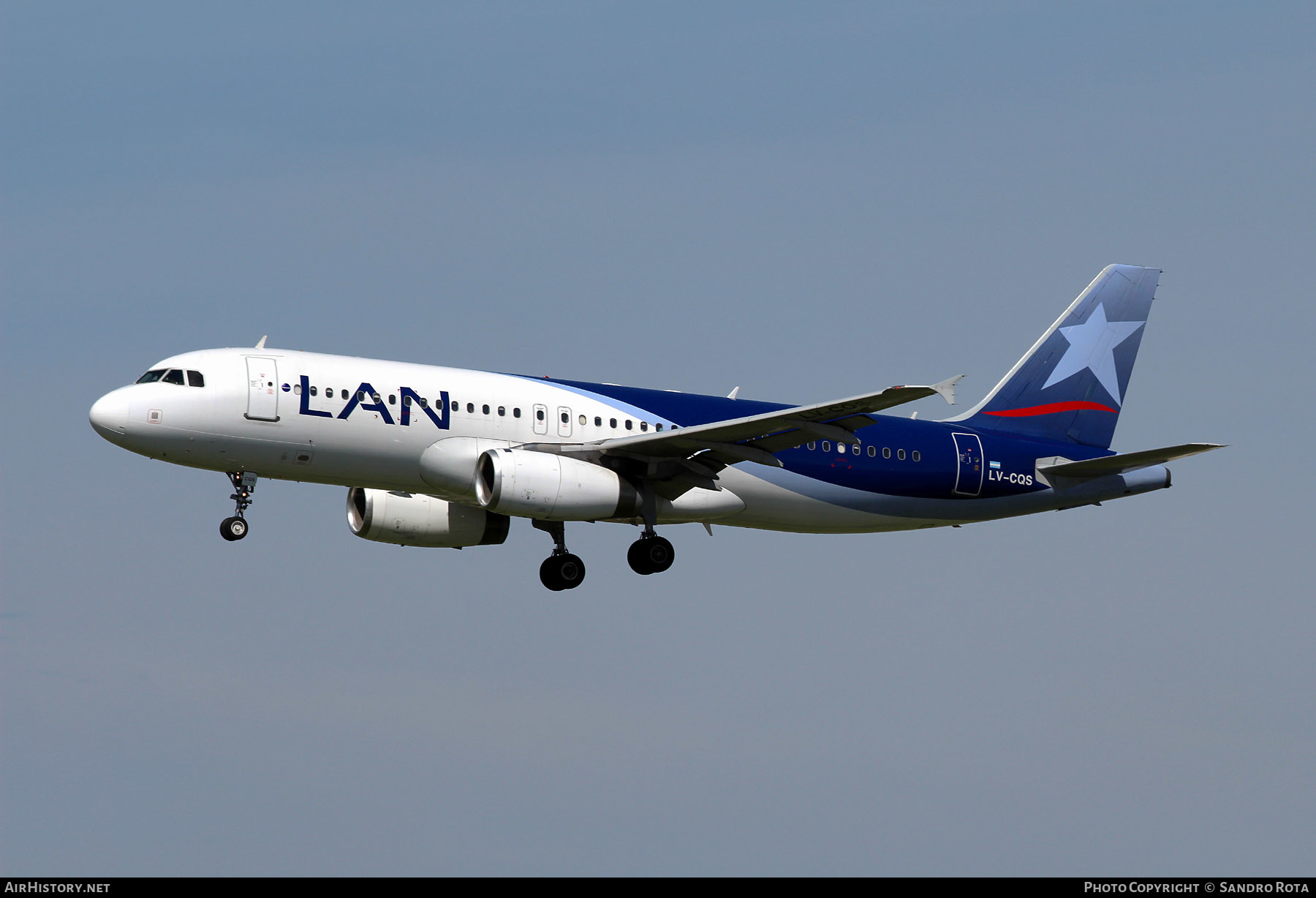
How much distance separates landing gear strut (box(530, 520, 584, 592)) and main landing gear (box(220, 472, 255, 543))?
7472 millimetres

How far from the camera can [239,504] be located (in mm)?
37344

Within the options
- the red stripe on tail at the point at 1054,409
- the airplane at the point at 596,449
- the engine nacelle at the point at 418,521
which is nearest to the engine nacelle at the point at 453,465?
the airplane at the point at 596,449

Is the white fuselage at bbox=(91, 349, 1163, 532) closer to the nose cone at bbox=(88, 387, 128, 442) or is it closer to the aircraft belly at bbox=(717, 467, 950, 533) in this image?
the nose cone at bbox=(88, 387, 128, 442)

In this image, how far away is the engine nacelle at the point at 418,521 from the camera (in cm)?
4238

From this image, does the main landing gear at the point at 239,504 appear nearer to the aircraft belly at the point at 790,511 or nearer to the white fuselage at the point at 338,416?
the white fuselage at the point at 338,416

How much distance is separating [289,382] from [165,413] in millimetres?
2800

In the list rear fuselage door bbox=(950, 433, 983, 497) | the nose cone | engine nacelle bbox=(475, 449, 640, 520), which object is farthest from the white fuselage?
rear fuselage door bbox=(950, 433, 983, 497)

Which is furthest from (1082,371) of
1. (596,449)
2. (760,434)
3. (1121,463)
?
(596,449)

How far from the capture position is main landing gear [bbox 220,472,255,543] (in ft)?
122

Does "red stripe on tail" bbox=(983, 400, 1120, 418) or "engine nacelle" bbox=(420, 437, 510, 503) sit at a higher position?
"red stripe on tail" bbox=(983, 400, 1120, 418)

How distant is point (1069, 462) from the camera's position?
44.7m

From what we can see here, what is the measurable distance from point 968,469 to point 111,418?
22.0 meters

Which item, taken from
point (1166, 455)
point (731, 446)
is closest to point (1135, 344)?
point (1166, 455)

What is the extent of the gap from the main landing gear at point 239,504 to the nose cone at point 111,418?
8.43ft
